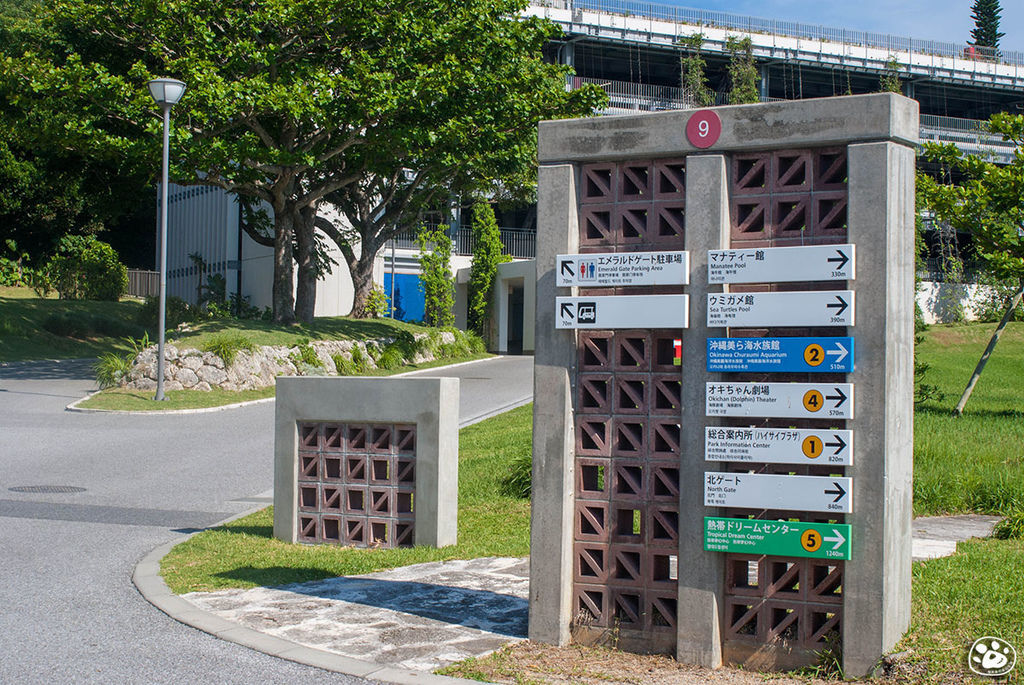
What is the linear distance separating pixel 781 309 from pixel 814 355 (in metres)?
0.31

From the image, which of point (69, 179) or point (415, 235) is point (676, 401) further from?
point (415, 235)

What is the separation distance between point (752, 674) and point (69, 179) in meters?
30.1

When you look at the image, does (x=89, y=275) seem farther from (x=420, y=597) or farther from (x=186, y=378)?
(x=420, y=597)

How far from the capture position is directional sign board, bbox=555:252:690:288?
237 inches

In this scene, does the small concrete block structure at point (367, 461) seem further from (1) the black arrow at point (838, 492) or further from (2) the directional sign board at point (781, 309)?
(1) the black arrow at point (838, 492)

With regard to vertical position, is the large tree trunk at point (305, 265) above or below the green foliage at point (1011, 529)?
above

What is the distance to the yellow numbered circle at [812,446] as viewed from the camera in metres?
5.59

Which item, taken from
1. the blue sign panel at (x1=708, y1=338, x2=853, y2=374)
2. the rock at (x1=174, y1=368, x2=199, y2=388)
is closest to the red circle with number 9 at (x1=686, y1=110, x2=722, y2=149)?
the blue sign panel at (x1=708, y1=338, x2=853, y2=374)

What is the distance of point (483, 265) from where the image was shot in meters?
41.1

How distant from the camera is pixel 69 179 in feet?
103

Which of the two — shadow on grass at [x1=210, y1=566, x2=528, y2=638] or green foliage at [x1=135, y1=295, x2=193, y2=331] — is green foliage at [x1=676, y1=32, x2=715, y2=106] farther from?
shadow on grass at [x1=210, y1=566, x2=528, y2=638]

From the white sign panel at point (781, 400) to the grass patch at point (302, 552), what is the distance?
3.63m

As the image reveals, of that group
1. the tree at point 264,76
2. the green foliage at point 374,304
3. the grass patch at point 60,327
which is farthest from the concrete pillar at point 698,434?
the green foliage at point 374,304

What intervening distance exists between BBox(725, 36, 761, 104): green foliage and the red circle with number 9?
4648 centimetres
